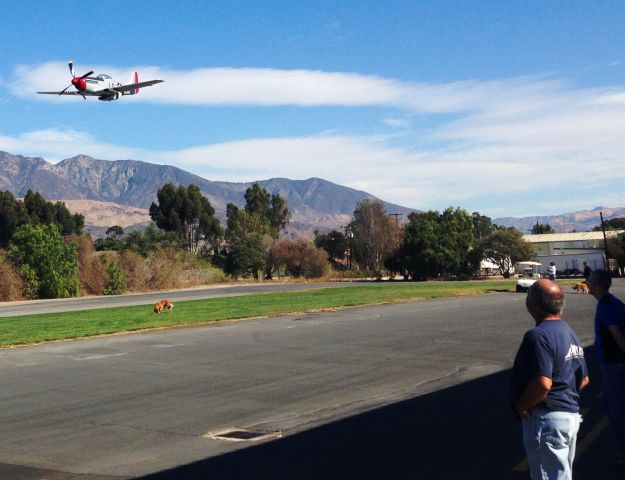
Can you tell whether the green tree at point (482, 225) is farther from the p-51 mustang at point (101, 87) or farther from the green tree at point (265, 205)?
the p-51 mustang at point (101, 87)

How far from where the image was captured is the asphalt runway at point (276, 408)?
790 cm

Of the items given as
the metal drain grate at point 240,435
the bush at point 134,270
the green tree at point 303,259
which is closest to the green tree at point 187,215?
the green tree at point 303,259

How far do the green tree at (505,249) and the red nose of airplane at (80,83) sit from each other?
62814 millimetres

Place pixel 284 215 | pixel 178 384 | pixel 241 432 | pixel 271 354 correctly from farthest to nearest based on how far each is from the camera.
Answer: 1. pixel 284 215
2. pixel 271 354
3. pixel 178 384
4. pixel 241 432

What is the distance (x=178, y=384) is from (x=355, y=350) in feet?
17.0

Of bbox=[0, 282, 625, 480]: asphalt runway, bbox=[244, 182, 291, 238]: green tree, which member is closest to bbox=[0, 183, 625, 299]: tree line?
bbox=[244, 182, 291, 238]: green tree


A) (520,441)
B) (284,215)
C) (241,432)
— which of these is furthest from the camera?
(284,215)

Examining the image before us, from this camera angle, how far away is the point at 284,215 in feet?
515

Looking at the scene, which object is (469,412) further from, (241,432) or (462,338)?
(462,338)

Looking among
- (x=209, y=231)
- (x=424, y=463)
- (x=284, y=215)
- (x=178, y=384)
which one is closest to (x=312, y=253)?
(x=209, y=231)

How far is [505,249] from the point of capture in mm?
91125

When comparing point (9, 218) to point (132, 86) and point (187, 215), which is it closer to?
point (187, 215)

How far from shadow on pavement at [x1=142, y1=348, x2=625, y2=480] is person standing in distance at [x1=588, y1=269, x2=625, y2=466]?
0.47 meters

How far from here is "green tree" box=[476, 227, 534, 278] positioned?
91.3 meters
